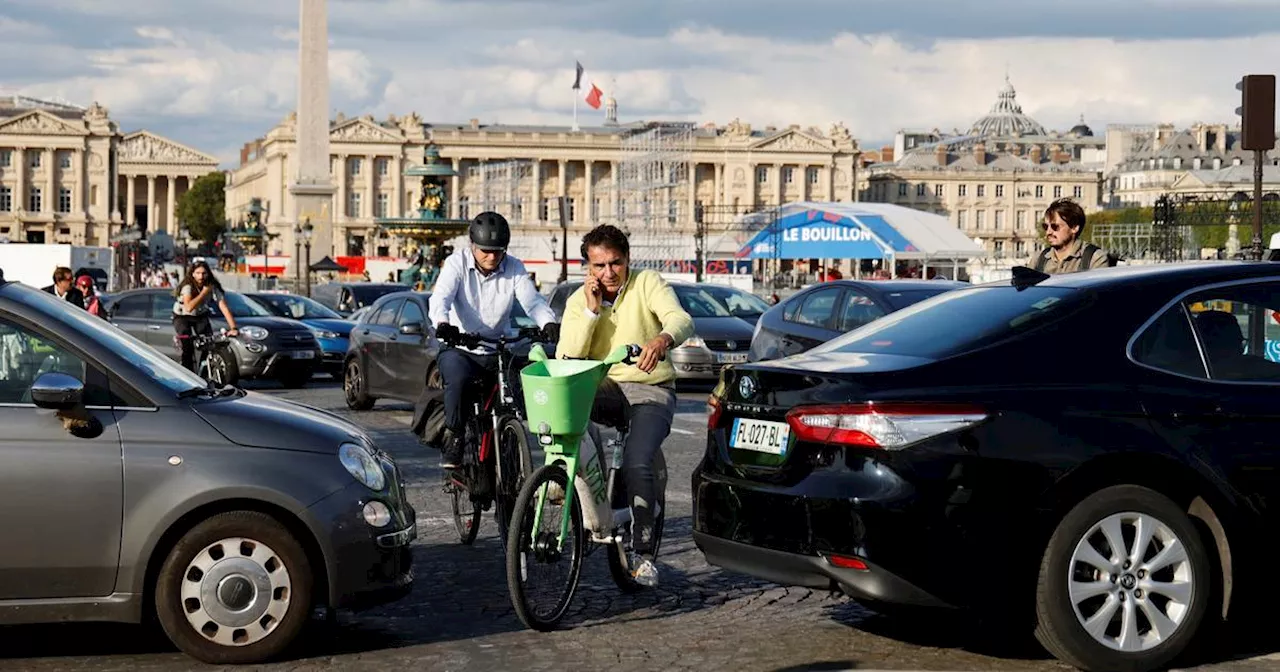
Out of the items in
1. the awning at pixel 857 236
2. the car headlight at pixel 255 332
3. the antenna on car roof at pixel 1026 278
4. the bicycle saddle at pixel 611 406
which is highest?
the awning at pixel 857 236

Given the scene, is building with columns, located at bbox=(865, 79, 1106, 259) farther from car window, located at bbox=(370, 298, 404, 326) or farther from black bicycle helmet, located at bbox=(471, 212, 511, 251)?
black bicycle helmet, located at bbox=(471, 212, 511, 251)

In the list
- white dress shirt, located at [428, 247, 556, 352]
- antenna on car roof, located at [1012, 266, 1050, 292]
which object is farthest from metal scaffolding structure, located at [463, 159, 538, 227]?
antenna on car roof, located at [1012, 266, 1050, 292]

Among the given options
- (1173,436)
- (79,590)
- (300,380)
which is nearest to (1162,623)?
(1173,436)

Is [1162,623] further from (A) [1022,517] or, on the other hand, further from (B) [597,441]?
(B) [597,441]

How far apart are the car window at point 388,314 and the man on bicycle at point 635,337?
1137cm

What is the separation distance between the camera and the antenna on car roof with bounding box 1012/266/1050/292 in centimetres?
722

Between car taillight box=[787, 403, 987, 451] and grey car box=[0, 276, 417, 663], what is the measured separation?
1.71 meters

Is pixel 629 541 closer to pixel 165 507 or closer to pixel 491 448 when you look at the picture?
pixel 491 448

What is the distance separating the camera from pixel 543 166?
588ft

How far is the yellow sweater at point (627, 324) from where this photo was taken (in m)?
A: 7.98

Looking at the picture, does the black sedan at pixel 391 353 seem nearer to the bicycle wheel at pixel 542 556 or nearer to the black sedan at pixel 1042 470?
the bicycle wheel at pixel 542 556

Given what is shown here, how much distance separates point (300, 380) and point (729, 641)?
19.0 m

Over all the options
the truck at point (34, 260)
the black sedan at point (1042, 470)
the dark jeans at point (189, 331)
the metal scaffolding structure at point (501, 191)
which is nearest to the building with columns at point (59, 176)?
the metal scaffolding structure at point (501, 191)

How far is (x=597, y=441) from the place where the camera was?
Result: 7844mm
